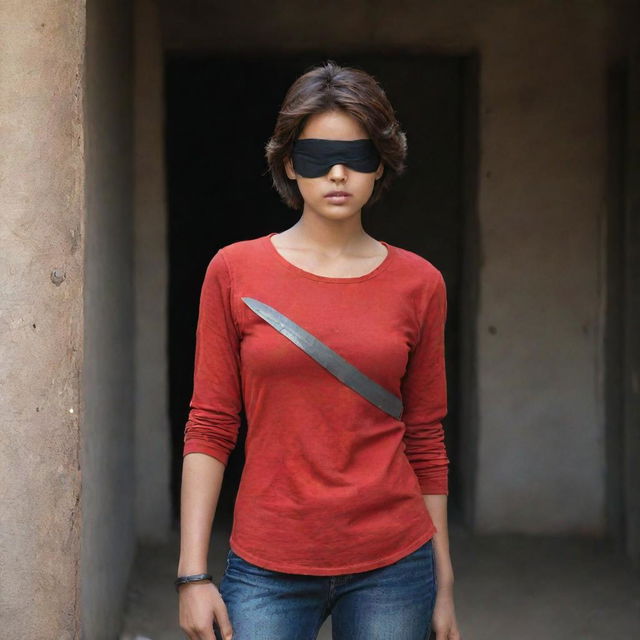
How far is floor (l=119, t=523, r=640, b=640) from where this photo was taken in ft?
15.6

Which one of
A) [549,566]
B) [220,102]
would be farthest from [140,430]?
[220,102]

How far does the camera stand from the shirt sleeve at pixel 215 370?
88.8 inches

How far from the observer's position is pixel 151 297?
576cm

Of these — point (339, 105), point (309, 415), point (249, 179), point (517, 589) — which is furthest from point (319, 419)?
point (249, 179)

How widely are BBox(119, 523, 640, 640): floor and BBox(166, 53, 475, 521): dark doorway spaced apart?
114cm

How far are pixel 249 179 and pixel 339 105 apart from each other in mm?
6616

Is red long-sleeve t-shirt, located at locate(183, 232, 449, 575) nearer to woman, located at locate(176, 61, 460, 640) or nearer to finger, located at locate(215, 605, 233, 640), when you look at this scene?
woman, located at locate(176, 61, 460, 640)

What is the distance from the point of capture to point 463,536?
603cm

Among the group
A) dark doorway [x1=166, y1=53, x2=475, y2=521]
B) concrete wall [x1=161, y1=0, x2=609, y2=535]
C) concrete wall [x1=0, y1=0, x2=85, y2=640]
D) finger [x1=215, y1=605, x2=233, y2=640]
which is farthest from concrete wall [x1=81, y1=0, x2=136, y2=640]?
dark doorway [x1=166, y1=53, x2=475, y2=521]

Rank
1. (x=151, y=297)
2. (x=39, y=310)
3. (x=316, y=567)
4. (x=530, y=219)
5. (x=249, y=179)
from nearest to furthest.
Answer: (x=316, y=567), (x=39, y=310), (x=151, y=297), (x=530, y=219), (x=249, y=179)

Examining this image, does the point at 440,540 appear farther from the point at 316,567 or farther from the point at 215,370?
the point at 215,370

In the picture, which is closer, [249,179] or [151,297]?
[151,297]

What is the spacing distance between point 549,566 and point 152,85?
3.04m

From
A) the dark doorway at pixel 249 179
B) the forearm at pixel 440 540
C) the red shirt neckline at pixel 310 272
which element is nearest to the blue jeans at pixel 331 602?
the forearm at pixel 440 540
